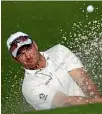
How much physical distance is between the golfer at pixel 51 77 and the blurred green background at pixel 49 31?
290 mm

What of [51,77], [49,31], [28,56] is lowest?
[51,77]

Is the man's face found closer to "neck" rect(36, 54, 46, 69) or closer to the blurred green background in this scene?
"neck" rect(36, 54, 46, 69)

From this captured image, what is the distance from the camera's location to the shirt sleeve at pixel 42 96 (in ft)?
7.30

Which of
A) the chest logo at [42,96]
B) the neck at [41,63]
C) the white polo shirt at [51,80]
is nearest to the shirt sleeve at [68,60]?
the white polo shirt at [51,80]

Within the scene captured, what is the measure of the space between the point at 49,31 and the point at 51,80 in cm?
71

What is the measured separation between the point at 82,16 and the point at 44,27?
0.26 m

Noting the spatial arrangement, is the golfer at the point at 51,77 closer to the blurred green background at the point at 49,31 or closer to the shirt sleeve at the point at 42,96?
the shirt sleeve at the point at 42,96

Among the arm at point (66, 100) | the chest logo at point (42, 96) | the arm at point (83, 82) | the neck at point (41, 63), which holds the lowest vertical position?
the arm at point (66, 100)

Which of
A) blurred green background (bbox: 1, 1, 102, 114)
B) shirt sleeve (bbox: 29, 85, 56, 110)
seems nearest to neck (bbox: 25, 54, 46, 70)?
shirt sleeve (bbox: 29, 85, 56, 110)

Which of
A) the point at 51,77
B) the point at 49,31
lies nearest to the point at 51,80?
the point at 51,77

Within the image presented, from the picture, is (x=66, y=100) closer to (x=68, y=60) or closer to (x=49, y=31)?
(x=68, y=60)

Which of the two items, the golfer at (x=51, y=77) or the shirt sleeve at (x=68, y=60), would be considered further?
the shirt sleeve at (x=68, y=60)

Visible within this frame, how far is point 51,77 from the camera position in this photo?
7.69ft

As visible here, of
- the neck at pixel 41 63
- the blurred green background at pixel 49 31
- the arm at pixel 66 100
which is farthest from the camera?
the blurred green background at pixel 49 31
